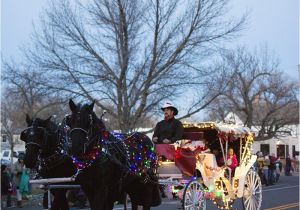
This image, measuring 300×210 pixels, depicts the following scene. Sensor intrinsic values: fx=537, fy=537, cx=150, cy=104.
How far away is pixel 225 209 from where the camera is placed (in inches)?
480

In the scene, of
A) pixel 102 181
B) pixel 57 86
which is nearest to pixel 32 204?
pixel 57 86

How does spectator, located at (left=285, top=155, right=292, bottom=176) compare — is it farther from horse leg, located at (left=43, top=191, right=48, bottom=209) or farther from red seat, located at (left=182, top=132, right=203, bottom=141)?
horse leg, located at (left=43, top=191, right=48, bottom=209)

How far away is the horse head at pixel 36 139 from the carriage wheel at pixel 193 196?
285 centimetres

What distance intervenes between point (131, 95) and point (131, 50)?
1.92 meters

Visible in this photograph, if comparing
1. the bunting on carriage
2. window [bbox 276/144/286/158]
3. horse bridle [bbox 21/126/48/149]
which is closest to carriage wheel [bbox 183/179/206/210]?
the bunting on carriage

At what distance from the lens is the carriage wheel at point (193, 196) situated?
10.2m

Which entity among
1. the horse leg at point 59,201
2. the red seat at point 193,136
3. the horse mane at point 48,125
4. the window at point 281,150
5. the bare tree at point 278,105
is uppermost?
the bare tree at point 278,105

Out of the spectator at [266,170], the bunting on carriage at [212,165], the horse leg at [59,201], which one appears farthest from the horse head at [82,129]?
→ the spectator at [266,170]

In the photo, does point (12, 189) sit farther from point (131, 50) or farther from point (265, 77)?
point (265, 77)

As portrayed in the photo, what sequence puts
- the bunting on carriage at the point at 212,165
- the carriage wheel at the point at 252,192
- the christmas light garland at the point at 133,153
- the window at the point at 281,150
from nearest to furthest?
the christmas light garland at the point at 133,153
the bunting on carriage at the point at 212,165
the carriage wheel at the point at 252,192
the window at the point at 281,150

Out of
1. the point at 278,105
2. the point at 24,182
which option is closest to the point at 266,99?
the point at 278,105

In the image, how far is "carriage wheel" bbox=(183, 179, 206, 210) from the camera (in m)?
10.2

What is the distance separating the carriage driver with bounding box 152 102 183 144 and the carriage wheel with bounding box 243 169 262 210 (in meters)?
3.01

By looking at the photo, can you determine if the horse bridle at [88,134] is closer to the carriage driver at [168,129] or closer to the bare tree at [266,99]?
the carriage driver at [168,129]
